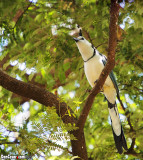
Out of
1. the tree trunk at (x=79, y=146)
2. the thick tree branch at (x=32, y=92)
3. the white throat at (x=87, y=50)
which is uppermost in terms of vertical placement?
the white throat at (x=87, y=50)

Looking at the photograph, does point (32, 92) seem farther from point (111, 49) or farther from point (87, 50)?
point (111, 49)

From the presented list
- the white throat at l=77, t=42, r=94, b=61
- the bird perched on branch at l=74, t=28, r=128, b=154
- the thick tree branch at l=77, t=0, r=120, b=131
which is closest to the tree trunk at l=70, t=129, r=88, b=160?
the thick tree branch at l=77, t=0, r=120, b=131

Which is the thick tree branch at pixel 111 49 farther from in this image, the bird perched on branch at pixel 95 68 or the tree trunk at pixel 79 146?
the bird perched on branch at pixel 95 68

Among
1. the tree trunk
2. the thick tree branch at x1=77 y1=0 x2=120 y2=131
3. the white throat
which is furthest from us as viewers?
the white throat

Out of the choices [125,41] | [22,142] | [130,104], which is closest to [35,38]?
[125,41]

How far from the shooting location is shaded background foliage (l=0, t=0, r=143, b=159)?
159 centimetres

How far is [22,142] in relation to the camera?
5.16 feet

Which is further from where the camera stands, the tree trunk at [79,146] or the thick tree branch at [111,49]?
the tree trunk at [79,146]

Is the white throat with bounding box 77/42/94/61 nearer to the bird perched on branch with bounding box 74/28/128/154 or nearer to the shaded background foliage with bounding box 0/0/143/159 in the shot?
the bird perched on branch with bounding box 74/28/128/154

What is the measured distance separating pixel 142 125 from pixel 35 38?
4.86 ft

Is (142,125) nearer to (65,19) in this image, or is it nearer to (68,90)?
(68,90)

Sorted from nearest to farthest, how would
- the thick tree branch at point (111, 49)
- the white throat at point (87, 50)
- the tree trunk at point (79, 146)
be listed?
1. the thick tree branch at point (111, 49)
2. the tree trunk at point (79, 146)
3. the white throat at point (87, 50)

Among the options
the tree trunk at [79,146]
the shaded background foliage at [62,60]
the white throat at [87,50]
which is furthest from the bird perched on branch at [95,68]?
the tree trunk at [79,146]

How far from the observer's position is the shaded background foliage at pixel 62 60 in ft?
5.21
